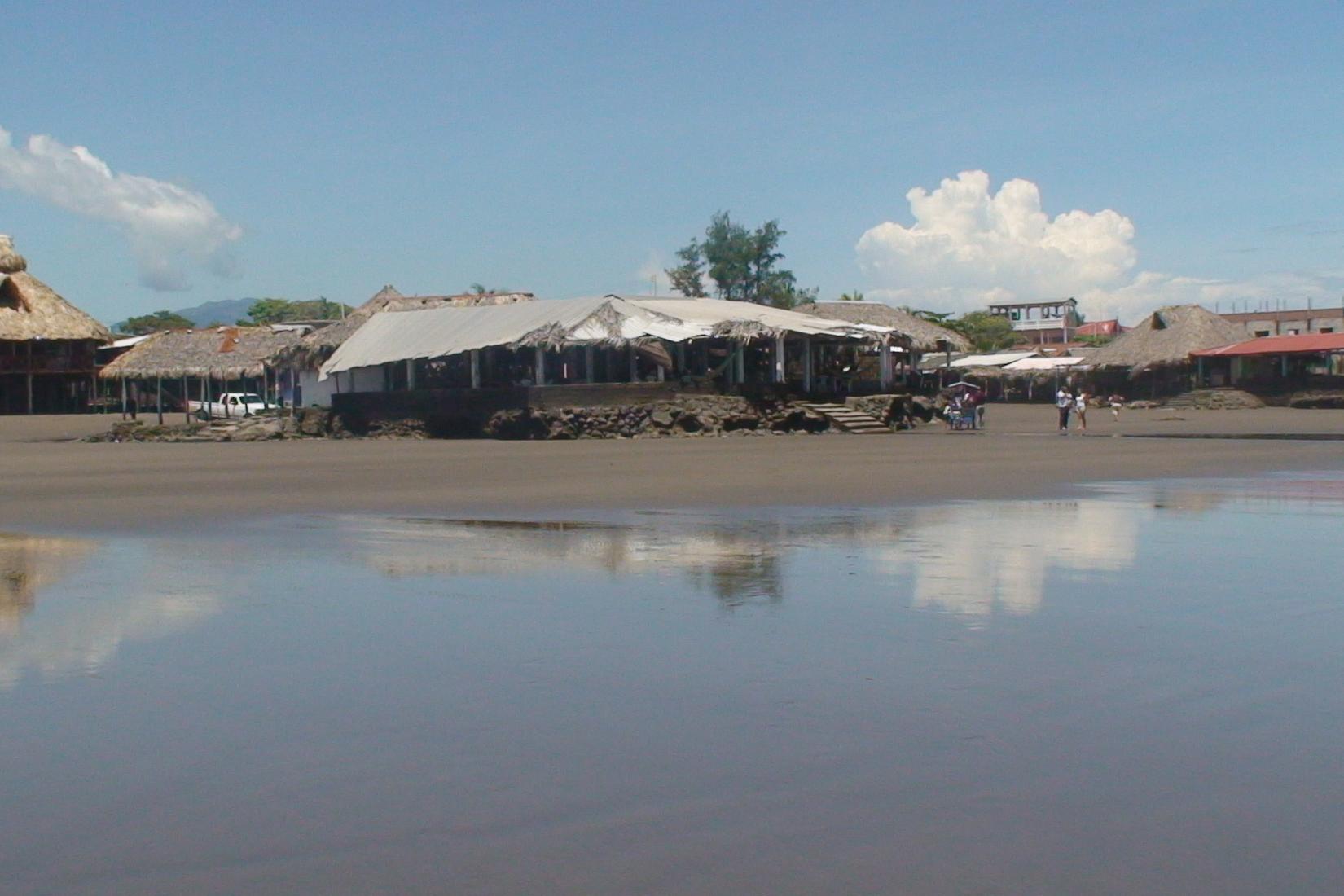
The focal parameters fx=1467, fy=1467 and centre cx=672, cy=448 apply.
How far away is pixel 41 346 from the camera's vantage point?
60312mm

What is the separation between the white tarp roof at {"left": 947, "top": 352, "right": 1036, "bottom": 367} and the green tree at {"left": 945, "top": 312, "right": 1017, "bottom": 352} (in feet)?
43.1

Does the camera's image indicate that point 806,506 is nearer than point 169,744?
No

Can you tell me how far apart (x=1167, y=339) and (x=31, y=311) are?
45.5 metres

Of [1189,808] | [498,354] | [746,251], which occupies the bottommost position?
[1189,808]

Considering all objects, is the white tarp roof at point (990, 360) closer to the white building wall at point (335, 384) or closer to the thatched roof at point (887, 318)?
the thatched roof at point (887, 318)

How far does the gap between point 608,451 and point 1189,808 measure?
75.8ft

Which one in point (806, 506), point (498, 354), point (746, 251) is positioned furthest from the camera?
point (746, 251)

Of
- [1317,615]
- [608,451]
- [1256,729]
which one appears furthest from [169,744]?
[608,451]

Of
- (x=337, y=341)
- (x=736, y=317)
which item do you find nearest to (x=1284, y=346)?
(x=736, y=317)

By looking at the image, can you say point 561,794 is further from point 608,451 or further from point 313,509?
point 608,451

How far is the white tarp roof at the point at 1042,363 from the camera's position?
62.8 m

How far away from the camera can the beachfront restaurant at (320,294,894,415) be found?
3597cm

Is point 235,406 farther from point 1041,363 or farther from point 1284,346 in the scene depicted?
point 1284,346

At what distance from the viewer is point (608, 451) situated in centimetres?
2745
